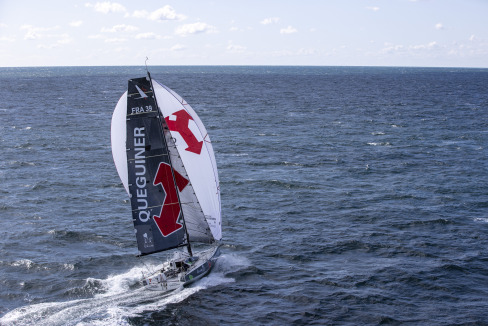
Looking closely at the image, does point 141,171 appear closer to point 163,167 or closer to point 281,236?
point 163,167

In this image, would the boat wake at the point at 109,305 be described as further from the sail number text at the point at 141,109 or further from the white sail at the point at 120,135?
the sail number text at the point at 141,109

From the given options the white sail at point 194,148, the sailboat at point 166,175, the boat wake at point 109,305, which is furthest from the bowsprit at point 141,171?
the boat wake at point 109,305

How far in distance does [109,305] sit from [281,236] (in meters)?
15.9

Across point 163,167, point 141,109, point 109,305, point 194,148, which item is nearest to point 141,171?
point 163,167

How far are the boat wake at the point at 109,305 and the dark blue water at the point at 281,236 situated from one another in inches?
4.4

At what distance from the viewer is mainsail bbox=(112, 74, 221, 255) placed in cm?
2941

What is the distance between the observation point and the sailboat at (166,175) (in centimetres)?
2945

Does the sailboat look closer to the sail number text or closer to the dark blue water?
the sail number text

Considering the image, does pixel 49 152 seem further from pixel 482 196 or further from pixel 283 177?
pixel 482 196

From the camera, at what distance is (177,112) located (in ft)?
99.0

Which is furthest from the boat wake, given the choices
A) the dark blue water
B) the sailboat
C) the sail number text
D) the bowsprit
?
the sail number text

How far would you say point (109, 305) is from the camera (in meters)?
29.4

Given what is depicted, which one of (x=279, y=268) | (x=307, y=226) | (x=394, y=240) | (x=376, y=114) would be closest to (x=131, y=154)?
(x=279, y=268)

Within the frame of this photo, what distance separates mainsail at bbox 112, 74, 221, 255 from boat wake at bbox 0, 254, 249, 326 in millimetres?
2872
